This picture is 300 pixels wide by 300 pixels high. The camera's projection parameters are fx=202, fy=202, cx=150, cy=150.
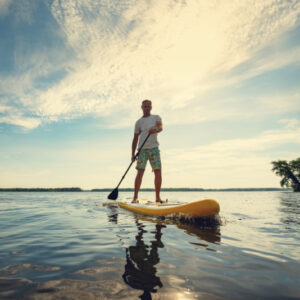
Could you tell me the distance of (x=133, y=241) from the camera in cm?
275

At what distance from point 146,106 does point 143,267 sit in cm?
587

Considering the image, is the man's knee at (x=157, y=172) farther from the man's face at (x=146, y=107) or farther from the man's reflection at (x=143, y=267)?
the man's reflection at (x=143, y=267)

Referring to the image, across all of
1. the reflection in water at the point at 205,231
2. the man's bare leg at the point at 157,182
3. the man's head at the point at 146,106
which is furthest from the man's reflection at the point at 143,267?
the man's head at the point at 146,106

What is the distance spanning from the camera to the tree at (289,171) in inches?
1752

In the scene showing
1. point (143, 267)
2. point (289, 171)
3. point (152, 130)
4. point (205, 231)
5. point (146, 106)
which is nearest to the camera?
point (143, 267)

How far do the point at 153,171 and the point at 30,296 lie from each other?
542cm

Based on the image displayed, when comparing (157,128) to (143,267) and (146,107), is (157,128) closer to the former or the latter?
(146,107)

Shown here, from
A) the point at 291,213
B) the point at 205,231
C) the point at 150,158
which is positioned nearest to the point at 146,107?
the point at 150,158

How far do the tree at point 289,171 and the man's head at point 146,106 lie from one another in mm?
48582

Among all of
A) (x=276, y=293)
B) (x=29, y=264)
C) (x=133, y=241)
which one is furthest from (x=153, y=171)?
(x=276, y=293)

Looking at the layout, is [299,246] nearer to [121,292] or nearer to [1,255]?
[121,292]

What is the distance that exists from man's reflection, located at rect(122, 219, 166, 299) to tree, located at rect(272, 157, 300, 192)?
5195 cm

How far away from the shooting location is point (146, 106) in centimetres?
710

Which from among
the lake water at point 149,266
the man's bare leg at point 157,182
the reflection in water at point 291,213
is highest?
the man's bare leg at point 157,182
